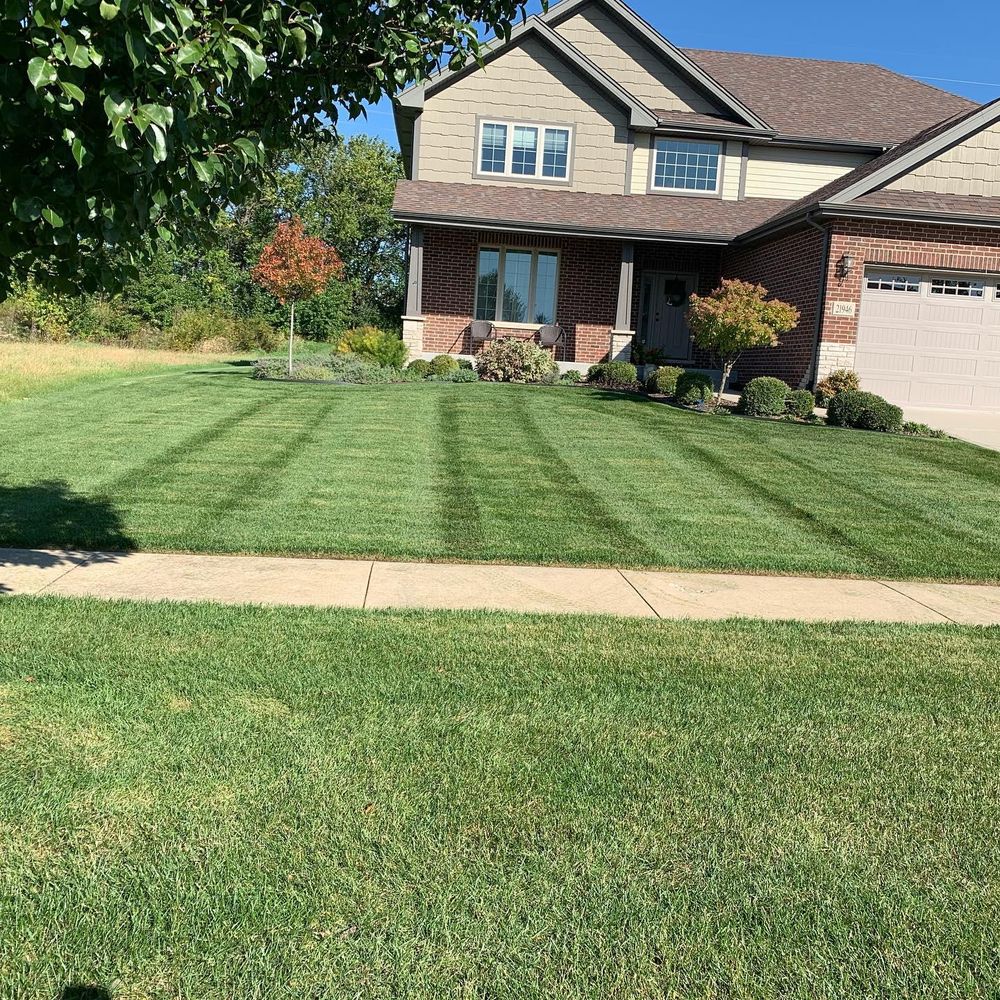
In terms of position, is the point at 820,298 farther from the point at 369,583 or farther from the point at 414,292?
the point at 369,583

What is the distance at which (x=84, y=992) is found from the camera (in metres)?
2.41

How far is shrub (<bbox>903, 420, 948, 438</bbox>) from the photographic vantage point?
1468 centimetres

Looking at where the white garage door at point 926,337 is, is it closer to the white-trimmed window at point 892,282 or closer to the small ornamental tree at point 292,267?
the white-trimmed window at point 892,282

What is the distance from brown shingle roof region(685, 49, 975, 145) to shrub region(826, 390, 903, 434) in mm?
10053

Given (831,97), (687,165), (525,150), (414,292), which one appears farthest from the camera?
(831,97)

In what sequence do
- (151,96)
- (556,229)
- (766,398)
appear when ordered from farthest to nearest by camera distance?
(556,229)
(766,398)
(151,96)

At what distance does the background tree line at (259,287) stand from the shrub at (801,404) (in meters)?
9.16

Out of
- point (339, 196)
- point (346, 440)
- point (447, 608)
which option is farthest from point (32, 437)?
point (339, 196)

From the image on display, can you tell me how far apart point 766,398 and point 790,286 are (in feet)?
12.2

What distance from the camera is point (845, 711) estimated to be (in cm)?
449

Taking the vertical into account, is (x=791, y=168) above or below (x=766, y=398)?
above

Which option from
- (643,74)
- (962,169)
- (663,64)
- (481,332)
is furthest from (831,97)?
(481,332)

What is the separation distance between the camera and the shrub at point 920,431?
1468 cm

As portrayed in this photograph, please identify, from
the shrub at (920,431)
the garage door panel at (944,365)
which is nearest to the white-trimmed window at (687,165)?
the garage door panel at (944,365)
